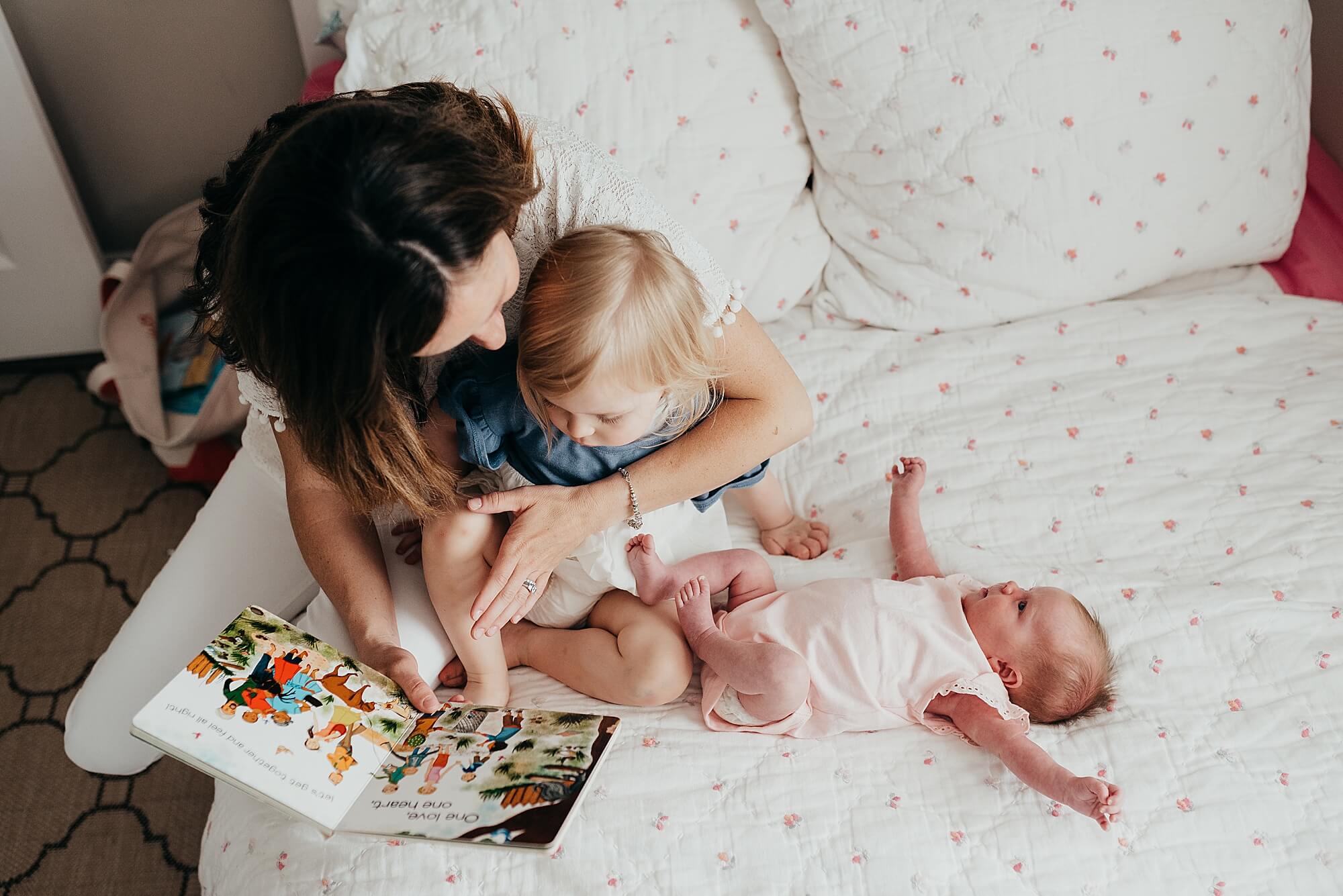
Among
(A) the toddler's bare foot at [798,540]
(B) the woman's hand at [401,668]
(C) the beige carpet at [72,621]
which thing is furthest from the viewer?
(C) the beige carpet at [72,621]

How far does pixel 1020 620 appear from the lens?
104 cm

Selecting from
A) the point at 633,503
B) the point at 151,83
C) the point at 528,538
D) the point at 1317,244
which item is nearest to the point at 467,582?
the point at 528,538

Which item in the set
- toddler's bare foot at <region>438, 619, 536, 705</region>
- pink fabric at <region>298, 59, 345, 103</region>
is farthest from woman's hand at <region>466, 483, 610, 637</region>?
pink fabric at <region>298, 59, 345, 103</region>

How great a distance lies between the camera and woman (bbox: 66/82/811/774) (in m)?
0.68

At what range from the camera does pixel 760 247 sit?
4.44ft

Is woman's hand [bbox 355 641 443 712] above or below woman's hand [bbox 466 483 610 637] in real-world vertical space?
below

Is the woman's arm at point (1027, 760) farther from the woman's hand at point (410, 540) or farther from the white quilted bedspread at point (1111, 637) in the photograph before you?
the woman's hand at point (410, 540)

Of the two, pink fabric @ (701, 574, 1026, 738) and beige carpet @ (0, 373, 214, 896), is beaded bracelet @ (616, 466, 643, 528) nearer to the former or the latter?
pink fabric @ (701, 574, 1026, 738)

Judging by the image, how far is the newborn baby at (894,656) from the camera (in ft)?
3.22

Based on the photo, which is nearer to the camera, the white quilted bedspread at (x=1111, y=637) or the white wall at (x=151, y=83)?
the white quilted bedspread at (x=1111, y=637)

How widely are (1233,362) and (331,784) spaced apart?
130 cm

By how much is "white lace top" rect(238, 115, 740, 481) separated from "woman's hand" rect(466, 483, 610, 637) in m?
0.16

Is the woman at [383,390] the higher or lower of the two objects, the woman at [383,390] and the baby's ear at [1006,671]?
the higher

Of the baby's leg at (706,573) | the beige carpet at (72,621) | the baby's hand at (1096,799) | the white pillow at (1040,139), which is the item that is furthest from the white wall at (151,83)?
the baby's hand at (1096,799)
